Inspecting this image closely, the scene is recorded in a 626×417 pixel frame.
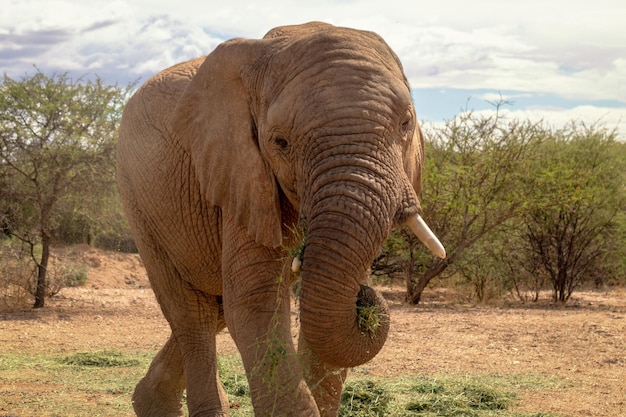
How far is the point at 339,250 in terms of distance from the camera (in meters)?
3.77

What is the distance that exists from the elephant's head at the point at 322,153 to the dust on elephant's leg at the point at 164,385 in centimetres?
219

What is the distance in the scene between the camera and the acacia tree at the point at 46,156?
46.3ft

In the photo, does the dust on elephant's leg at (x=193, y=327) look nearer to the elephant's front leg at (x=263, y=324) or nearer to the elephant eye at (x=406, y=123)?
the elephant's front leg at (x=263, y=324)

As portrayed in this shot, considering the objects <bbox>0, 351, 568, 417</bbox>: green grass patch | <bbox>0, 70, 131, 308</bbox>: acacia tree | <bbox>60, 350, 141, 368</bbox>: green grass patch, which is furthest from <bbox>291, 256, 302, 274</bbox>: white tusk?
<bbox>0, 70, 131, 308</bbox>: acacia tree

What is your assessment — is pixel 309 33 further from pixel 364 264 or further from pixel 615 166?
pixel 615 166

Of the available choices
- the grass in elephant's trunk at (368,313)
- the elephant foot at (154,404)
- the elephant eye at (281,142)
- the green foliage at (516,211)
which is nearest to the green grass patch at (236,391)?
the elephant foot at (154,404)

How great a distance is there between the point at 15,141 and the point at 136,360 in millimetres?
5731


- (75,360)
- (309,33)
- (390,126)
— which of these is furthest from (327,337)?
(75,360)

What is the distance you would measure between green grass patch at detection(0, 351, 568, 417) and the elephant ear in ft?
8.18

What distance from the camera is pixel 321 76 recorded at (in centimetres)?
409

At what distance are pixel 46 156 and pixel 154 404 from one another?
8355mm

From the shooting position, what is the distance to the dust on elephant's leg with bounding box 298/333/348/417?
4902mm

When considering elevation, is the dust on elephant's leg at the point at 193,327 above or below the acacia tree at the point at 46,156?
below

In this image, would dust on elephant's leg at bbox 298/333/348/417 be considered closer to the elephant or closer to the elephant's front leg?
the elephant
